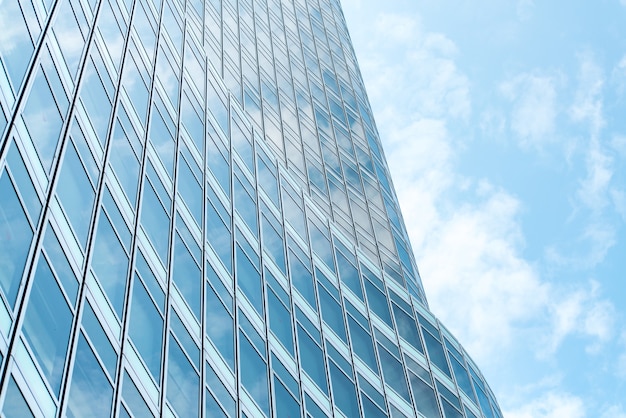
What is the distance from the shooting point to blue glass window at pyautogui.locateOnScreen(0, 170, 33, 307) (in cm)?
1282

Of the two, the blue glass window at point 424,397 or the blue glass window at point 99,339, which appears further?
the blue glass window at point 424,397

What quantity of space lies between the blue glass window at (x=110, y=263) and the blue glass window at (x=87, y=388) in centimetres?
205

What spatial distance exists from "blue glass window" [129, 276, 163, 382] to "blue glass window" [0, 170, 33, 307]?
14.3ft

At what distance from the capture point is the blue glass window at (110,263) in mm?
16812

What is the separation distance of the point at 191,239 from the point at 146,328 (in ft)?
17.9

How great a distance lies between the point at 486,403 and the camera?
116ft

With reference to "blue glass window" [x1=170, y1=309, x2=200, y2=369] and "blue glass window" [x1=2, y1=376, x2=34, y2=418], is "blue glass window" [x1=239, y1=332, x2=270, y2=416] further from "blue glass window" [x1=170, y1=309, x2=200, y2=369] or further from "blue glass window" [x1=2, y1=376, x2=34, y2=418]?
"blue glass window" [x1=2, y1=376, x2=34, y2=418]

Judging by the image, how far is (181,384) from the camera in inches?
742

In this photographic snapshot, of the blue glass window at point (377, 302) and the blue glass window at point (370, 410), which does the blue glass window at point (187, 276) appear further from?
the blue glass window at point (377, 302)

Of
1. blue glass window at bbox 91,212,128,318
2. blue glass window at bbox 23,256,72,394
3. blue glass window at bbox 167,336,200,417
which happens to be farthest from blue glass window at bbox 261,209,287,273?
blue glass window at bbox 23,256,72,394

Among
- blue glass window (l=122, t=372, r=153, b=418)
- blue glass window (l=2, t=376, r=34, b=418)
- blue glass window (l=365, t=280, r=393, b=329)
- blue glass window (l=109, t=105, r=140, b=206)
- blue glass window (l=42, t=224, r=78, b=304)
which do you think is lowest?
blue glass window (l=2, t=376, r=34, b=418)

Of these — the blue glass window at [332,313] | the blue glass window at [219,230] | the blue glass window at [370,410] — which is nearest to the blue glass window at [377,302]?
the blue glass window at [332,313]

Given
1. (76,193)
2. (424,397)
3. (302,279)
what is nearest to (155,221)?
(76,193)

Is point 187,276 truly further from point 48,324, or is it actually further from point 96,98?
point 48,324
